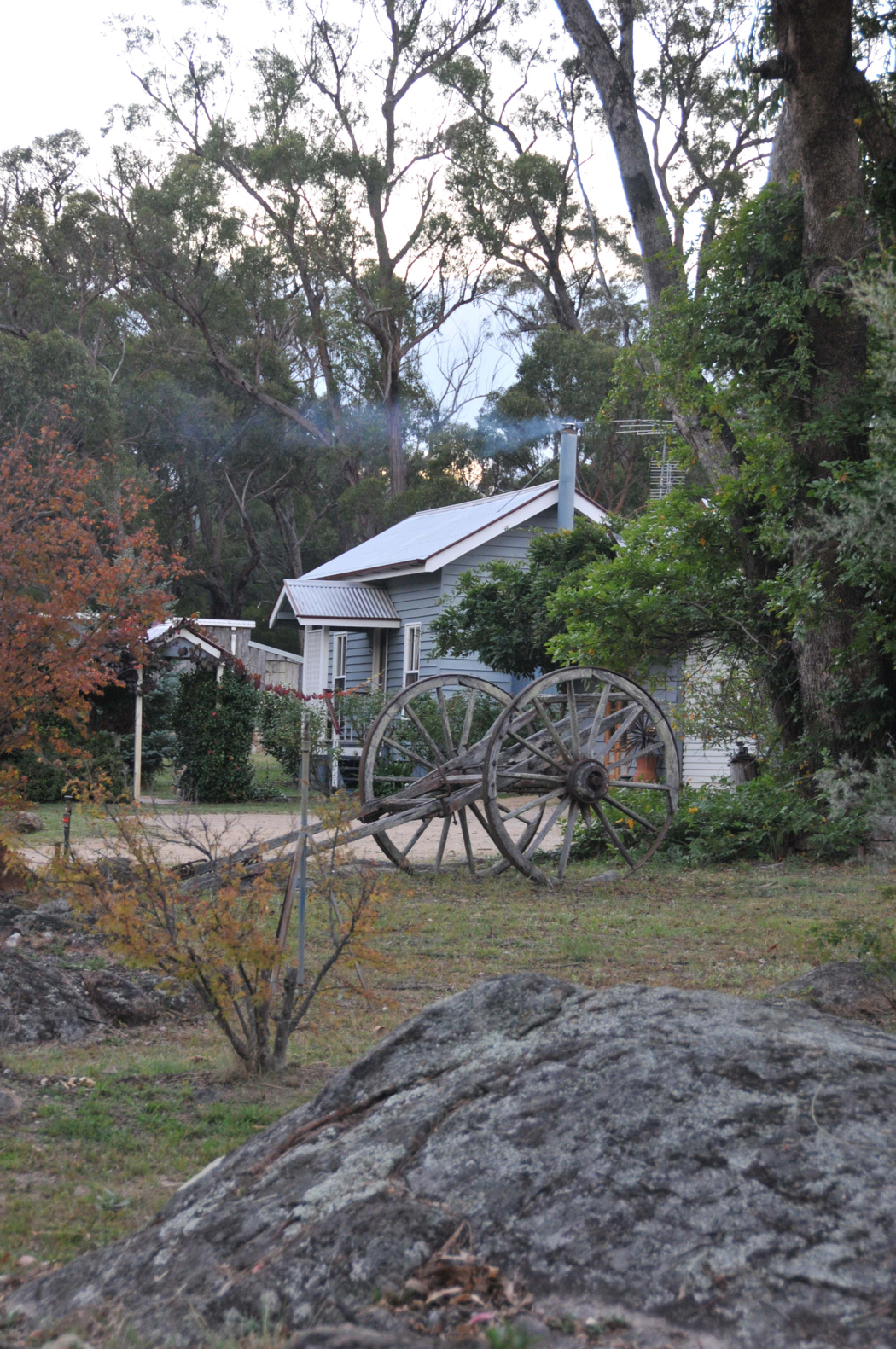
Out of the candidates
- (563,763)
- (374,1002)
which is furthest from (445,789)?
(374,1002)

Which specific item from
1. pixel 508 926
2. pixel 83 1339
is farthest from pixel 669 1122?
pixel 508 926

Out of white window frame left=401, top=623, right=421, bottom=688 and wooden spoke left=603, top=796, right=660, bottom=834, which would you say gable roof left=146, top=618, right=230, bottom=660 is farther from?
wooden spoke left=603, top=796, right=660, bottom=834

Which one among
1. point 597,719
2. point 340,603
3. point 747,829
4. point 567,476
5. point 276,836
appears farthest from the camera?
point 340,603

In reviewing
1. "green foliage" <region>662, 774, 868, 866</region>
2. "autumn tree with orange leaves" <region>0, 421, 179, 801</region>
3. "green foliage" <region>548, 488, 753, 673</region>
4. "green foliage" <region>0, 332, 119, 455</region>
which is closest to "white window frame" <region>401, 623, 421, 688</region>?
"green foliage" <region>548, 488, 753, 673</region>

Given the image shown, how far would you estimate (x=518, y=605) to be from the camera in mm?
19844

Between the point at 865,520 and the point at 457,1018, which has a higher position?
the point at 865,520

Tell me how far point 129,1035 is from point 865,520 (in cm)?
411

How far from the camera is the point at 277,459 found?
42.2 m

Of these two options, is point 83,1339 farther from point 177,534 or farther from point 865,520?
point 177,534

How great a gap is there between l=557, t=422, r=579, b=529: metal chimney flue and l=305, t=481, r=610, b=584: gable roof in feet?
1.03

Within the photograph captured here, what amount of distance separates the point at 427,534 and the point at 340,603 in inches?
102

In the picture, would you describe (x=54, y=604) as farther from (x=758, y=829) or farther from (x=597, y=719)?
(x=758, y=829)

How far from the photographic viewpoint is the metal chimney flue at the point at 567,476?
68.9 ft

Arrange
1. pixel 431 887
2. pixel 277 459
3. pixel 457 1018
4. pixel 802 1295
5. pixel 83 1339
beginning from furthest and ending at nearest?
pixel 277 459 → pixel 431 887 → pixel 457 1018 → pixel 83 1339 → pixel 802 1295
